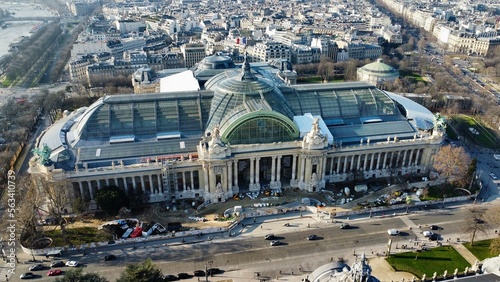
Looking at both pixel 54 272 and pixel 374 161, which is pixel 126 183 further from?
pixel 374 161

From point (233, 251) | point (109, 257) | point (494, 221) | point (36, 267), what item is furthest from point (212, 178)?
point (494, 221)

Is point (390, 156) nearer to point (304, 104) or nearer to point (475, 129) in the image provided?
point (304, 104)

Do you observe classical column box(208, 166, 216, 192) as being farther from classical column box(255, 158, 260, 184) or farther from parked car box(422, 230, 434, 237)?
parked car box(422, 230, 434, 237)

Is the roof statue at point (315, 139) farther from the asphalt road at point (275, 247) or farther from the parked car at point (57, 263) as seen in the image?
the parked car at point (57, 263)

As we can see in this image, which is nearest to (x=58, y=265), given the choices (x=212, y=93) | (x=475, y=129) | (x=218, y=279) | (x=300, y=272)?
(x=218, y=279)

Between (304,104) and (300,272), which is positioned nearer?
(300,272)

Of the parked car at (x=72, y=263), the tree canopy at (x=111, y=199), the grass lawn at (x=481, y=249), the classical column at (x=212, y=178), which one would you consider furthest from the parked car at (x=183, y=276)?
the grass lawn at (x=481, y=249)
